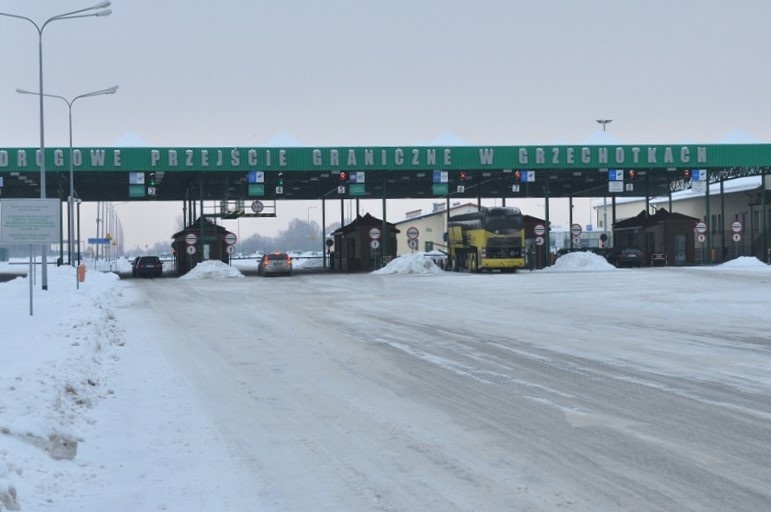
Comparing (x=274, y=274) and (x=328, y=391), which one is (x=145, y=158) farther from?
(x=328, y=391)

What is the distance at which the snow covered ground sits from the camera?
6039 millimetres

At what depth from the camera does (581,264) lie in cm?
5188

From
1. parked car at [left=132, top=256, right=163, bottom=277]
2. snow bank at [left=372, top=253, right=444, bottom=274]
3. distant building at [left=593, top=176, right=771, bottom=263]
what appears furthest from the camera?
distant building at [left=593, top=176, right=771, bottom=263]

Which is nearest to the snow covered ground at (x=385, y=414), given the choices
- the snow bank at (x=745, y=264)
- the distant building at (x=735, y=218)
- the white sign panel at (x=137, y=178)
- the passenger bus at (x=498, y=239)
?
the passenger bus at (x=498, y=239)

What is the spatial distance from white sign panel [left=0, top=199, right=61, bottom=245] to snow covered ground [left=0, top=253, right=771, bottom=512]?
192 cm

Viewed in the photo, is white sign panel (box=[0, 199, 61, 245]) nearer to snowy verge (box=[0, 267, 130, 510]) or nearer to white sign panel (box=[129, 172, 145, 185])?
snowy verge (box=[0, 267, 130, 510])

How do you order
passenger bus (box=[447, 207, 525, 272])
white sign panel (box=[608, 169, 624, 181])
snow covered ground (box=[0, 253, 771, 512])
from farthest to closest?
white sign panel (box=[608, 169, 624, 181]), passenger bus (box=[447, 207, 525, 272]), snow covered ground (box=[0, 253, 771, 512])

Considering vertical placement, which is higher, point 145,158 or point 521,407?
point 145,158

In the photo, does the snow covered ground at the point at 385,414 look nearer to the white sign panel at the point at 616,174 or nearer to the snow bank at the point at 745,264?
the snow bank at the point at 745,264

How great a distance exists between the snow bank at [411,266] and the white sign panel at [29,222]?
31.6 m

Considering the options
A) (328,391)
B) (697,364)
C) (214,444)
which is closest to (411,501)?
(214,444)

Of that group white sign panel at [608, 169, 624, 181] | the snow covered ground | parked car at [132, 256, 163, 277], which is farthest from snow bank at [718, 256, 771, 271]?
parked car at [132, 256, 163, 277]

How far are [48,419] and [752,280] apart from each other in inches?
1355

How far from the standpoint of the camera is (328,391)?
34.3 feet
